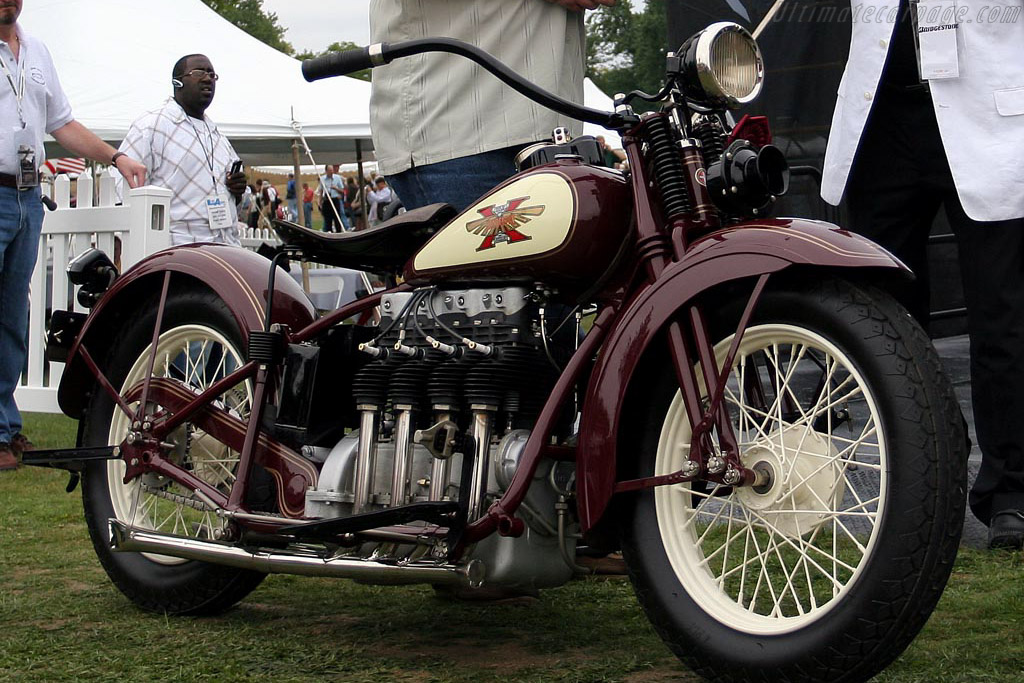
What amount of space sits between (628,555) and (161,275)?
165 cm

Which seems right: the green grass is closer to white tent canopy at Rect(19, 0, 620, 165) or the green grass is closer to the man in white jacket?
the man in white jacket

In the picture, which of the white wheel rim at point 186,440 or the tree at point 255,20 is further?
the tree at point 255,20

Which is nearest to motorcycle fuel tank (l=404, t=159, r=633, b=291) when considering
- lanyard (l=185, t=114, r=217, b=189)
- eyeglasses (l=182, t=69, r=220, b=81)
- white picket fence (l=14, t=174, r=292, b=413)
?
white picket fence (l=14, t=174, r=292, b=413)

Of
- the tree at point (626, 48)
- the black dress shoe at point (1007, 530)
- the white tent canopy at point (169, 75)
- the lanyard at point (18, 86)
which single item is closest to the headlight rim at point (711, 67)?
the black dress shoe at point (1007, 530)

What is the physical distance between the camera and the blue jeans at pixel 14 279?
237 inches

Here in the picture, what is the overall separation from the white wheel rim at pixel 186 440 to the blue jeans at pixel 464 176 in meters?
0.67

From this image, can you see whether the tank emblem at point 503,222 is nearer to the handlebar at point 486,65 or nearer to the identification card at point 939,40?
the handlebar at point 486,65

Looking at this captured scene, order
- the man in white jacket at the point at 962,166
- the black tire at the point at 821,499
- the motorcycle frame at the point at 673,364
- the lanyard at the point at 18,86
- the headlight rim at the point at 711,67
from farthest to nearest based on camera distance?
the lanyard at the point at 18,86, the man in white jacket at the point at 962,166, the headlight rim at the point at 711,67, the motorcycle frame at the point at 673,364, the black tire at the point at 821,499

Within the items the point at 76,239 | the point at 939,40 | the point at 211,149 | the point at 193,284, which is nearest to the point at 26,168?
the point at 76,239

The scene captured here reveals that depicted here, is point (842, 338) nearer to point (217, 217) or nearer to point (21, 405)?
point (217, 217)

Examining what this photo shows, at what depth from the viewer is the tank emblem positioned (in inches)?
111

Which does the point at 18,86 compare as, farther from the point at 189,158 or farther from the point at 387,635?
the point at 387,635

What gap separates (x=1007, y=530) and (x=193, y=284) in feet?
7.99

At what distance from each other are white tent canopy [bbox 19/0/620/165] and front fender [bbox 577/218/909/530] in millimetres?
12333
